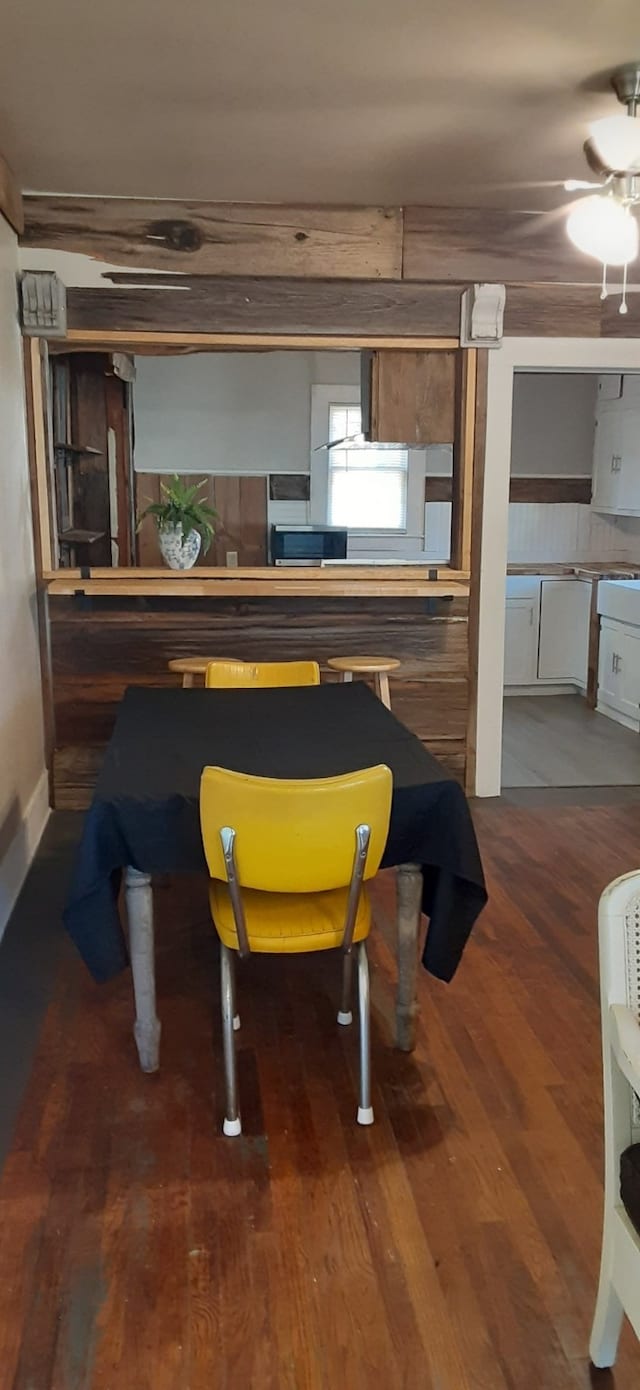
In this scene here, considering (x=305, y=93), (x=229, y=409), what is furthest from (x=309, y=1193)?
(x=229, y=409)

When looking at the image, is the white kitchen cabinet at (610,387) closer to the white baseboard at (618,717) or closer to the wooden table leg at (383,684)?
the white baseboard at (618,717)

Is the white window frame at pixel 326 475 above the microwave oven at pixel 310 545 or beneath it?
above

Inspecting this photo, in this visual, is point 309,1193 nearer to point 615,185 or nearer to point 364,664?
point 364,664

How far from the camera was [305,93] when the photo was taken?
2.90 metres

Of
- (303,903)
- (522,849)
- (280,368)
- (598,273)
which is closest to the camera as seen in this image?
(303,903)

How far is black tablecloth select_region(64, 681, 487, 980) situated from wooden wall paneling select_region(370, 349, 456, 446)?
1.99 metres

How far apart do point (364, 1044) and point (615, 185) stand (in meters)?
2.49

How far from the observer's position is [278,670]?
350 cm

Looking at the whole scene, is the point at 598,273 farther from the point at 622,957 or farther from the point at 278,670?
the point at 622,957

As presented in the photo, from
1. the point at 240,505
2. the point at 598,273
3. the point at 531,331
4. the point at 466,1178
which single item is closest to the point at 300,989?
the point at 466,1178

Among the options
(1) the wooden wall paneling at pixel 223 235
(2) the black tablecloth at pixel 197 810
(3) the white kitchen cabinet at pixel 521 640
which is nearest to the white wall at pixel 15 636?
(1) the wooden wall paneling at pixel 223 235

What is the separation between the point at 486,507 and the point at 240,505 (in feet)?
8.93

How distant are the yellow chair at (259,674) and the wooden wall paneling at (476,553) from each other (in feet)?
4.24

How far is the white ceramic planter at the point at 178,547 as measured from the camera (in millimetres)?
4457
